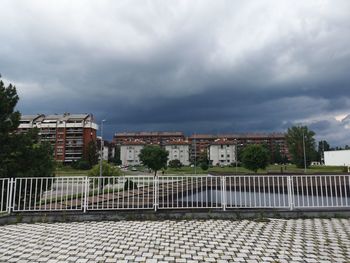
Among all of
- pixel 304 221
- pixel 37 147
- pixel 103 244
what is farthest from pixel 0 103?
pixel 304 221

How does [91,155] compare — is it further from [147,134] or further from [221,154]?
[147,134]

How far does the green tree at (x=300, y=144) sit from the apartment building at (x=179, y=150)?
55.5 metres

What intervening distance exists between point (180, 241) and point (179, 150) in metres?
100

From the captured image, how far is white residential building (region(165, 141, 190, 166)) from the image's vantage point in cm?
10412

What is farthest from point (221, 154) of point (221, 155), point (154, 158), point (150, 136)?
point (154, 158)

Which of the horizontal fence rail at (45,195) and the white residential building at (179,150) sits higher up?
the white residential building at (179,150)

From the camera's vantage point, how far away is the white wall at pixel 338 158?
172 feet

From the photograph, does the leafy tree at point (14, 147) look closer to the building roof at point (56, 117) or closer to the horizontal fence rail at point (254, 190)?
the horizontal fence rail at point (254, 190)

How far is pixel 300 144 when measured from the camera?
49875 millimetres

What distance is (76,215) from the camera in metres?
6.16

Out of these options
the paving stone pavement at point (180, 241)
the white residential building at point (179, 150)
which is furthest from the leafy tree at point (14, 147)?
the white residential building at point (179, 150)

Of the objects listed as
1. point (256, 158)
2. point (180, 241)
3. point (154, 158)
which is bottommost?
point (180, 241)

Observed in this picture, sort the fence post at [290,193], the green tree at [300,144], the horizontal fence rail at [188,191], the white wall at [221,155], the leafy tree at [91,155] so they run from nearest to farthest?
the fence post at [290,193]
the horizontal fence rail at [188,191]
the green tree at [300,144]
the leafy tree at [91,155]
the white wall at [221,155]

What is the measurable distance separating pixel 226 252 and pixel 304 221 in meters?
3.08
